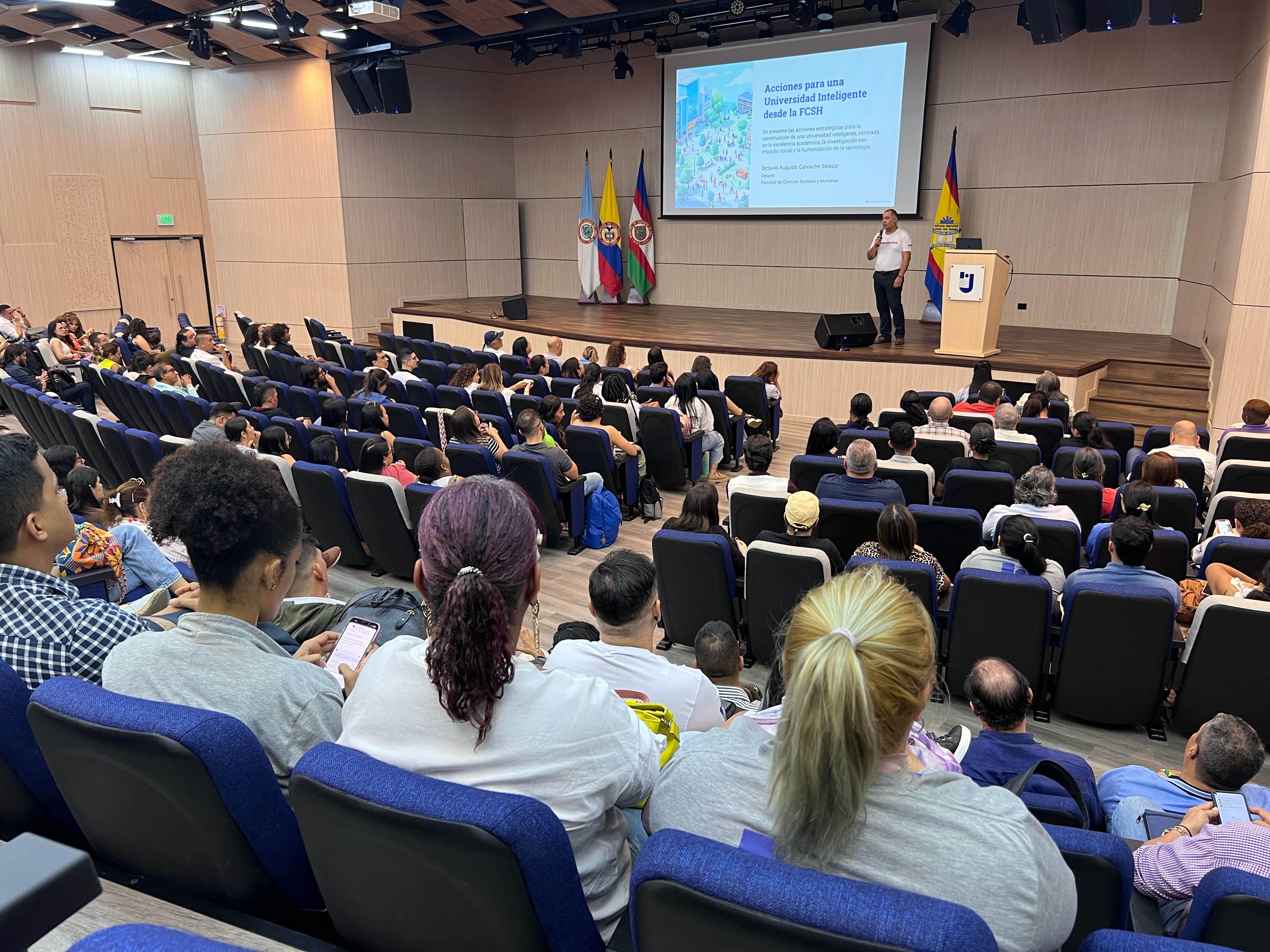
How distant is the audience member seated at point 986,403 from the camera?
22.8 feet

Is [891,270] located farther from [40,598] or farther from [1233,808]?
[40,598]

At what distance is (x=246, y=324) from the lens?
43.3 feet

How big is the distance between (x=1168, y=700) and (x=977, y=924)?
348cm

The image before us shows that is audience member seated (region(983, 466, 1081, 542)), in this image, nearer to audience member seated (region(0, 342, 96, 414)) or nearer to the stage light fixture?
the stage light fixture

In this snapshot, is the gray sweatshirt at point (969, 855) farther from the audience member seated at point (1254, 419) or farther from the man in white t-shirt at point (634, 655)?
the audience member seated at point (1254, 419)

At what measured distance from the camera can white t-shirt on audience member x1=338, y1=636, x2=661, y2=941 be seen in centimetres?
146

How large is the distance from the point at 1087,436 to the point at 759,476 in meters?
2.70

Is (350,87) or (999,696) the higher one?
(350,87)

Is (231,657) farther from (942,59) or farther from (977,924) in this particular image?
(942,59)

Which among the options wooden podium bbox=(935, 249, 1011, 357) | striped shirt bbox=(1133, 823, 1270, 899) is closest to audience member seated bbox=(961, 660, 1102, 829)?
striped shirt bbox=(1133, 823, 1270, 899)

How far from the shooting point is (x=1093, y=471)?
4.96m

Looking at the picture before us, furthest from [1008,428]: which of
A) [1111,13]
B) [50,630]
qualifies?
[50,630]

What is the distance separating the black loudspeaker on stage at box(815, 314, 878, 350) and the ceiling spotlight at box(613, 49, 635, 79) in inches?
266

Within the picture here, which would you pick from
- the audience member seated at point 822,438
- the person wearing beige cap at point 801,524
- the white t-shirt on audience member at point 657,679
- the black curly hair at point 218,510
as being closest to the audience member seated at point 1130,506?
the person wearing beige cap at point 801,524
